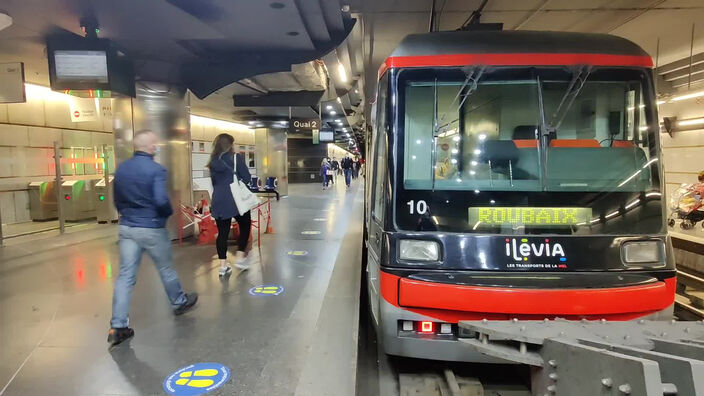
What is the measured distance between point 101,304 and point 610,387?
16.9 feet

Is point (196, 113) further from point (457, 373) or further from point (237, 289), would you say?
point (457, 373)

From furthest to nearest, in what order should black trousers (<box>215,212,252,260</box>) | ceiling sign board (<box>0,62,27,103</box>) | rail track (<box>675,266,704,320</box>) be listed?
ceiling sign board (<box>0,62,27,103</box>) < black trousers (<box>215,212,252,260</box>) < rail track (<box>675,266,704,320</box>)

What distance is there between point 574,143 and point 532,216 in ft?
2.33

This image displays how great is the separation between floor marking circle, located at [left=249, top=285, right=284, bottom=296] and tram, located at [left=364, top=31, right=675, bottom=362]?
237cm

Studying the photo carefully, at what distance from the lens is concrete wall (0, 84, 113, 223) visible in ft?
34.7

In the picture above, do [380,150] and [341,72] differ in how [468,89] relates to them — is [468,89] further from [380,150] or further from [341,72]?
[341,72]

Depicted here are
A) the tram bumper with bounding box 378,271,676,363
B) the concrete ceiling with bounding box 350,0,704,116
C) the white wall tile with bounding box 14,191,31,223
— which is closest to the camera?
the tram bumper with bounding box 378,271,676,363

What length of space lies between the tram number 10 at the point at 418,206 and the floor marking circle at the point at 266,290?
109 inches

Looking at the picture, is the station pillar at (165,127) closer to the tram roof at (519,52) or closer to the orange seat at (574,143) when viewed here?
the tram roof at (519,52)

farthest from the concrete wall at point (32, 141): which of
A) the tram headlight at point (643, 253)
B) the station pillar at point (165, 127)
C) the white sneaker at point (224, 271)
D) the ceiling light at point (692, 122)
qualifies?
the ceiling light at point (692, 122)

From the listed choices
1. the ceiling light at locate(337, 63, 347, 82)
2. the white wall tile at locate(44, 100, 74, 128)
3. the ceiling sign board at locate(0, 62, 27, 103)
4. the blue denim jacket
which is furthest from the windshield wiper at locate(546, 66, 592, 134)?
the white wall tile at locate(44, 100, 74, 128)

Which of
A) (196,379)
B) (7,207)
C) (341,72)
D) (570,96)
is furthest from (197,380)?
(7,207)

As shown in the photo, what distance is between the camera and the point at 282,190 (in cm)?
1959

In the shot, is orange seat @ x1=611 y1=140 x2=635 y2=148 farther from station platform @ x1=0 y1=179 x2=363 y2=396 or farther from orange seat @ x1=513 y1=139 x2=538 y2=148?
station platform @ x1=0 y1=179 x2=363 y2=396
